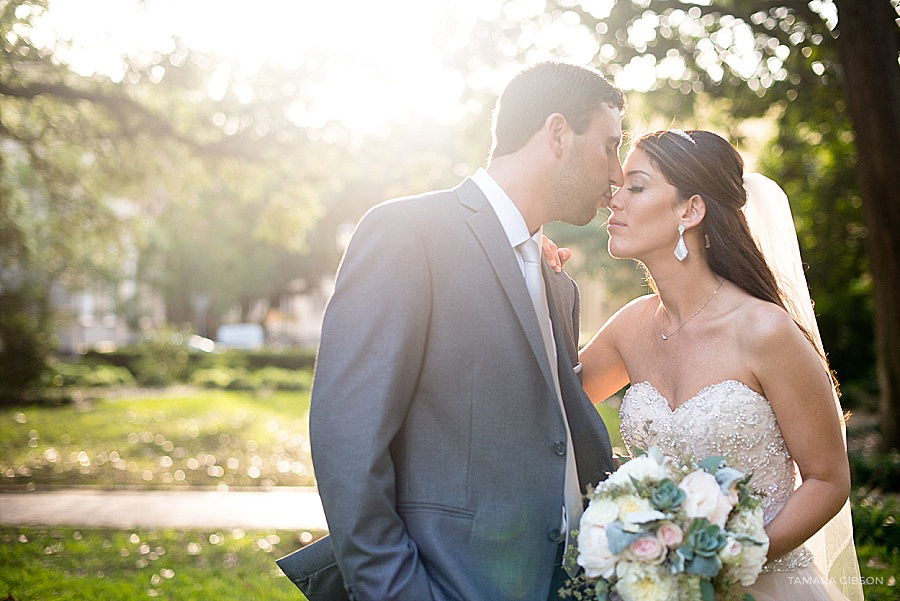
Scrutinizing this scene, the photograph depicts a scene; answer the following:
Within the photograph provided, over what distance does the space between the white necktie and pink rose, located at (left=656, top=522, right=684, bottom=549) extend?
16.0 inches

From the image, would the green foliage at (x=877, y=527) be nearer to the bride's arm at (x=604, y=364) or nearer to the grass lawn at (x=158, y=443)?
the bride's arm at (x=604, y=364)

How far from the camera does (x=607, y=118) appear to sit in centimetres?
308

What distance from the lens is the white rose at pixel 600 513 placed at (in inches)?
100

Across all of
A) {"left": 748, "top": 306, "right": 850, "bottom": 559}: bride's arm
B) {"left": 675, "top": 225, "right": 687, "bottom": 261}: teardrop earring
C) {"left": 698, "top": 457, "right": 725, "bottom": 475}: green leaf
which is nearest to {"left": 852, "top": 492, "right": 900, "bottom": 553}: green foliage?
{"left": 748, "top": 306, "right": 850, "bottom": 559}: bride's arm

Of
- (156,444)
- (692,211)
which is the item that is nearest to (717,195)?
(692,211)

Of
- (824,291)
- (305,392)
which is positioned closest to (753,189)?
(824,291)

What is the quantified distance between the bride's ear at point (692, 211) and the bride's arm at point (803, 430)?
1.83 ft

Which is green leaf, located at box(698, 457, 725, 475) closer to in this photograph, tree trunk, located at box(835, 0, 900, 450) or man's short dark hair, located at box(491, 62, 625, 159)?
man's short dark hair, located at box(491, 62, 625, 159)

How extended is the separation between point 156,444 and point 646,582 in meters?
13.9

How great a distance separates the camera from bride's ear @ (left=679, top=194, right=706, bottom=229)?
3611mm

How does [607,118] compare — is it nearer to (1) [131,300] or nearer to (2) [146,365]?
(2) [146,365]

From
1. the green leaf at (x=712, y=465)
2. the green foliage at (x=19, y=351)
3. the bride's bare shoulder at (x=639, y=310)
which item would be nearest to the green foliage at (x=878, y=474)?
the bride's bare shoulder at (x=639, y=310)

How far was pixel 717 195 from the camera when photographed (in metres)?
3.65

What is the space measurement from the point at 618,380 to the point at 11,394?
66.5 ft
